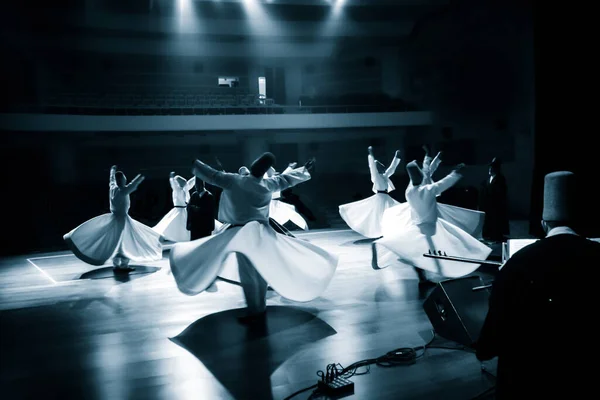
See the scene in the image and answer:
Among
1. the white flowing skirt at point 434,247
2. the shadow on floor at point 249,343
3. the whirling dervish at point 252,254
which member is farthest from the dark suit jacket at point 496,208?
the shadow on floor at point 249,343

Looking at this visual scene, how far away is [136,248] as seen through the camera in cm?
694

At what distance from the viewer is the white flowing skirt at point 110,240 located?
6.58m

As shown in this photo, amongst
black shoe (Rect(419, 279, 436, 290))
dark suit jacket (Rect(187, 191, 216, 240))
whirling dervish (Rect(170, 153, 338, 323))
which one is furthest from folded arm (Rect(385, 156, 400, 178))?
whirling dervish (Rect(170, 153, 338, 323))

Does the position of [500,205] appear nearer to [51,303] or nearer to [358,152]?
[51,303]

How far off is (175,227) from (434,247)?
4.97 m

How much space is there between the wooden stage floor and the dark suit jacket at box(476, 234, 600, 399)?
4.46 feet

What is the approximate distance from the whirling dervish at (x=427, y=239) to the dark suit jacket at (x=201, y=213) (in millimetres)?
2599

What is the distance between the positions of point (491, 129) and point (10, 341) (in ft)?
39.4

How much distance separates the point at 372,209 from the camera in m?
9.03

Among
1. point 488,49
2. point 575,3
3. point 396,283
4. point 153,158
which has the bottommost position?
point 396,283

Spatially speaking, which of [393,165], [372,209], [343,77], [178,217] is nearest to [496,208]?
[393,165]

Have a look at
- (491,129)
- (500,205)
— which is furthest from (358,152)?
(500,205)

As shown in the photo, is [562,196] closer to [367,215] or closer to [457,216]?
[457,216]

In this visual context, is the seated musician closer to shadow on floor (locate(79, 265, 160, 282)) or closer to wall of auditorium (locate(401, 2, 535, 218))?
shadow on floor (locate(79, 265, 160, 282))
